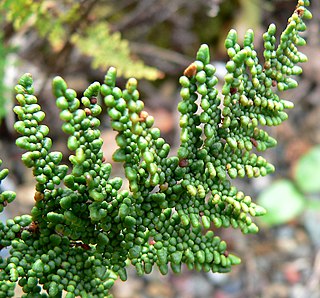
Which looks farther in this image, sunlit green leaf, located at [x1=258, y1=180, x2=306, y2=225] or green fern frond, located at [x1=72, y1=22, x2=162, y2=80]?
sunlit green leaf, located at [x1=258, y1=180, x2=306, y2=225]

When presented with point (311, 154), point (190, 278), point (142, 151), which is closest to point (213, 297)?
point (190, 278)

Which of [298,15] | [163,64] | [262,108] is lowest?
[262,108]

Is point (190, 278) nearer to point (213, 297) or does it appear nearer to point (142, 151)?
point (213, 297)

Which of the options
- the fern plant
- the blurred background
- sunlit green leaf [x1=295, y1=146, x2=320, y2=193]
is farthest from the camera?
sunlit green leaf [x1=295, y1=146, x2=320, y2=193]

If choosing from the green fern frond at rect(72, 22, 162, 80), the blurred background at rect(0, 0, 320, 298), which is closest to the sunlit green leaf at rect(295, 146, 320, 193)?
the blurred background at rect(0, 0, 320, 298)

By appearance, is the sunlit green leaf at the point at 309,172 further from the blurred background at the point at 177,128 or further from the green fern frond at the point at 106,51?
the green fern frond at the point at 106,51

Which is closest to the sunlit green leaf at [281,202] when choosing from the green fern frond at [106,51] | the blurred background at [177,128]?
the blurred background at [177,128]

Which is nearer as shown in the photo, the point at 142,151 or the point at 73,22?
the point at 142,151

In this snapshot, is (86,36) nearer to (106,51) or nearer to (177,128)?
(106,51)

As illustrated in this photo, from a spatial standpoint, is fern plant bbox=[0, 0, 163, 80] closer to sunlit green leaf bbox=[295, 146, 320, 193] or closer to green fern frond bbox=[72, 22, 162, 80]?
green fern frond bbox=[72, 22, 162, 80]
